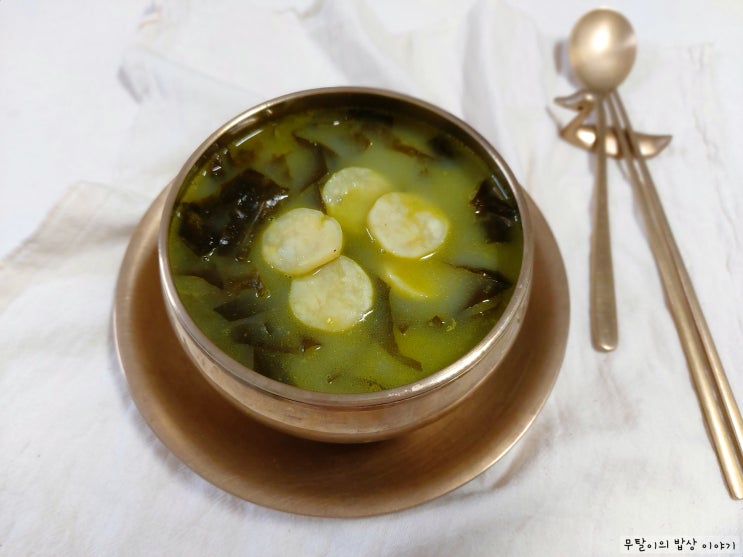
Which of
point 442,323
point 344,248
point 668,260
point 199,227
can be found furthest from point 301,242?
point 668,260

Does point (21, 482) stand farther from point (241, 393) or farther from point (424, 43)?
point (424, 43)

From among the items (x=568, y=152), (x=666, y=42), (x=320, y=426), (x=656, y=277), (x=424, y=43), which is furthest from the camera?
(x=666, y=42)

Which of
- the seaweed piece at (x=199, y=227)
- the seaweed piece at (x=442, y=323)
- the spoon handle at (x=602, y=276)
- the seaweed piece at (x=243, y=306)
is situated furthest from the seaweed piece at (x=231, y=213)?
the spoon handle at (x=602, y=276)

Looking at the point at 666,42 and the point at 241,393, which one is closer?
the point at 241,393

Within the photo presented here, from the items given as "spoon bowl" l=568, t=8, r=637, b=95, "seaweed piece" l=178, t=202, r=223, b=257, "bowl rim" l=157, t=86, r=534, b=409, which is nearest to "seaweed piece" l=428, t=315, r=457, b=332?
"bowl rim" l=157, t=86, r=534, b=409

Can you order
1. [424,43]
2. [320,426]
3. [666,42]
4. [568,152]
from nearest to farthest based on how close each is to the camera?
[320,426]
[568,152]
[424,43]
[666,42]

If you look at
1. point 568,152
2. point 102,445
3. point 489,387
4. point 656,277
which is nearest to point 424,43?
point 568,152

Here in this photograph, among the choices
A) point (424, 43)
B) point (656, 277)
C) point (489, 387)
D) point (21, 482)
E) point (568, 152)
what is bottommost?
point (21, 482)

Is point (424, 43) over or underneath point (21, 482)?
over
